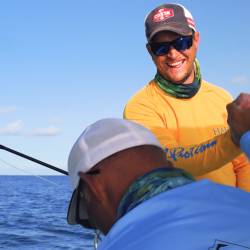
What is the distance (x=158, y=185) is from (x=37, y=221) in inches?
1093

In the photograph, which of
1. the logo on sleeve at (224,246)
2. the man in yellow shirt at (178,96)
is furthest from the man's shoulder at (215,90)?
the logo on sleeve at (224,246)

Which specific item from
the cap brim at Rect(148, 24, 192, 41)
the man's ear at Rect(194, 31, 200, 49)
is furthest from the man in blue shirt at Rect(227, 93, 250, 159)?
the man's ear at Rect(194, 31, 200, 49)

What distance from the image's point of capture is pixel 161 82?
340 cm

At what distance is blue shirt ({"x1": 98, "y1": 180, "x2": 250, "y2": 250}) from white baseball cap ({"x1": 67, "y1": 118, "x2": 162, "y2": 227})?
0.88 ft

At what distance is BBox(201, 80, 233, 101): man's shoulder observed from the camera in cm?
356

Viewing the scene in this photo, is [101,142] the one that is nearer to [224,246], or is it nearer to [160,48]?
[224,246]

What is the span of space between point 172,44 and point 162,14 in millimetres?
194

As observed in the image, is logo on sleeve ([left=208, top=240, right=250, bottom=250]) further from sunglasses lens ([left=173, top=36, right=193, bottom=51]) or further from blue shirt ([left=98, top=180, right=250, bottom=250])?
sunglasses lens ([left=173, top=36, right=193, bottom=51])

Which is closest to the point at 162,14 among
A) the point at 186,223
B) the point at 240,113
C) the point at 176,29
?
the point at 176,29

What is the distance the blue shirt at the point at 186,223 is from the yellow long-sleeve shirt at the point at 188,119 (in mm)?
1490

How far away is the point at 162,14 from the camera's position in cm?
316

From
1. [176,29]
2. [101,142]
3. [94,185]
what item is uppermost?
[176,29]

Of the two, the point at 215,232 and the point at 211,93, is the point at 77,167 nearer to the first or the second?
the point at 215,232

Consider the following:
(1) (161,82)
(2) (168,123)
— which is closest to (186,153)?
(2) (168,123)
